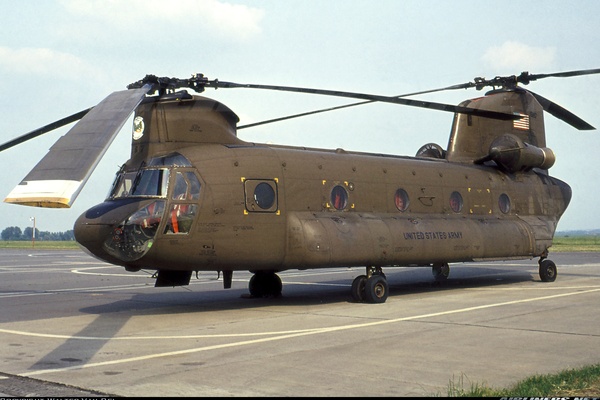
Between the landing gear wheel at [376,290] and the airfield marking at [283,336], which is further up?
the landing gear wheel at [376,290]

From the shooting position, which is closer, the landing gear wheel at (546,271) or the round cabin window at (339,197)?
the round cabin window at (339,197)

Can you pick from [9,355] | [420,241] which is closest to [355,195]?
[420,241]

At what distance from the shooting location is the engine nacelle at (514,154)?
67.9 feet

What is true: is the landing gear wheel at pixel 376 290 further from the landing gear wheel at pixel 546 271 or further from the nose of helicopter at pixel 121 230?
the landing gear wheel at pixel 546 271

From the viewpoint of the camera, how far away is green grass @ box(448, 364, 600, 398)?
720 centimetres

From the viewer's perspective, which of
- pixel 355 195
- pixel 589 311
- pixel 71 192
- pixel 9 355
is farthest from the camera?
pixel 355 195

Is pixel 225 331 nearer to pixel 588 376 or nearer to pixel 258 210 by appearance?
pixel 258 210

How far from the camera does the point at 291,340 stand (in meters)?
11.1

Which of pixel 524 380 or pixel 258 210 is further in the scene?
pixel 258 210

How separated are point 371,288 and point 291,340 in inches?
215

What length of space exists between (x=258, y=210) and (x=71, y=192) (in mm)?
6420

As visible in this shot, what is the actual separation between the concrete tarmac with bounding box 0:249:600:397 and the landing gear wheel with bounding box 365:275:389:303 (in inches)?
11.7

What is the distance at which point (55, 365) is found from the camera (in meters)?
9.32

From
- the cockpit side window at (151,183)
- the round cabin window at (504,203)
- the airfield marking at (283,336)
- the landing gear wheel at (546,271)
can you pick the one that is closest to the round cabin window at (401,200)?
the airfield marking at (283,336)
